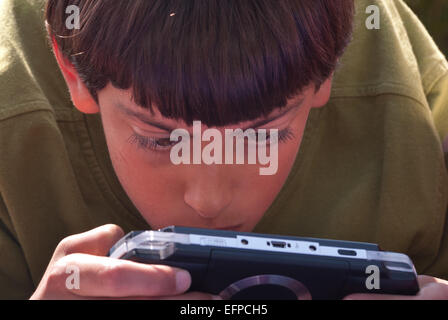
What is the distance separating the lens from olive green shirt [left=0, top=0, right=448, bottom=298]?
1.04m

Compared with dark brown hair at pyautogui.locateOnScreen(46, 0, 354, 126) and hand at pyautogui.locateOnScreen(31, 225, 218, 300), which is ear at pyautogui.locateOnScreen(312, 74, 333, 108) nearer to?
dark brown hair at pyautogui.locateOnScreen(46, 0, 354, 126)

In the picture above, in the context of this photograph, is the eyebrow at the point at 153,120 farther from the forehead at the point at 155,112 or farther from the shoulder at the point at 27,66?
the shoulder at the point at 27,66

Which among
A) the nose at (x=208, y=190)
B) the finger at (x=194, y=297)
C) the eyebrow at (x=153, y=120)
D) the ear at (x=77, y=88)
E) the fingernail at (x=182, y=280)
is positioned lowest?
the finger at (x=194, y=297)

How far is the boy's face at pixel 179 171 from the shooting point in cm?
83

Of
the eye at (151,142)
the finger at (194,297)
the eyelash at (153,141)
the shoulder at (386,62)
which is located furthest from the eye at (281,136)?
the shoulder at (386,62)

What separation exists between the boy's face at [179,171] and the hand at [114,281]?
0.50ft

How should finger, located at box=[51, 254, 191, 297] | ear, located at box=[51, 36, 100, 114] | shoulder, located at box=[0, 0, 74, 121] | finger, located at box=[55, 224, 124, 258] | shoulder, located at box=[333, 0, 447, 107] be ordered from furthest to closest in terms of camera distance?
shoulder, located at box=[333, 0, 447, 107] < shoulder, located at box=[0, 0, 74, 121] < ear, located at box=[51, 36, 100, 114] < finger, located at box=[55, 224, 124, 258] < finger, located at box=[51, 254, 191, 297]

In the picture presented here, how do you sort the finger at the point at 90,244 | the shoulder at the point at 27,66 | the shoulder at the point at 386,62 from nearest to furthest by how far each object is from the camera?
the finger at the point at 90,244, the shoulder at the point at 27,66, the shoulder at the point at 386,62

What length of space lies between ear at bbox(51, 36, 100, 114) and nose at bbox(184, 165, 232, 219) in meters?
0.20

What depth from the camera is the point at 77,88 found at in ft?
3.08

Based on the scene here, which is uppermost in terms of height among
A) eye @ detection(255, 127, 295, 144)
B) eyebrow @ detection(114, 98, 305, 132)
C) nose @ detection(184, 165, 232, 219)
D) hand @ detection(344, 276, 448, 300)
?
eyebrow @ detection(114, 98, 305, 132)

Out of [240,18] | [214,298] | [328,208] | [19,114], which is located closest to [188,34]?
[240,18]

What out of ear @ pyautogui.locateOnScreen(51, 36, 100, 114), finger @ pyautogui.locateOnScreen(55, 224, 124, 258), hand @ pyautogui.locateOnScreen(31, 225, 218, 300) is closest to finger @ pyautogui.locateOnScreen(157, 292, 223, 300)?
hand @ pyautogui.locateOnScreen(31, 225, 218, 300)
